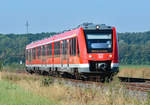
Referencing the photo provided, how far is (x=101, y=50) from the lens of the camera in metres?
22.5

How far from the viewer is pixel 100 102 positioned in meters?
12.6

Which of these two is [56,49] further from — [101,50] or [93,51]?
[101,50]

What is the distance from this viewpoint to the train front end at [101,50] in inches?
880

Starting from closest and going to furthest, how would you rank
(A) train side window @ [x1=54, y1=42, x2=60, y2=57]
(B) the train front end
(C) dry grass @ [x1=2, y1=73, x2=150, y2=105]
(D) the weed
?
(C) dry grass @ [x1=2, y1=73, x2=150, y2=105], (D) the weed, (B) the train front end, (A) train side window @ [x1=54, y1=42, x2=60, y2=57]

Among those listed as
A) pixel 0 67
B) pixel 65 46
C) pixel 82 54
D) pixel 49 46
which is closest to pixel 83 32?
pixel 82 54

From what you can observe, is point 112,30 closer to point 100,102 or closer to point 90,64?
point 90,64

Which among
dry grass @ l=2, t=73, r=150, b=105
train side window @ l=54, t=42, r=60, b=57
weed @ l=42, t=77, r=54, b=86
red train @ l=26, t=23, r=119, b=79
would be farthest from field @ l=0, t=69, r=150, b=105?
train side window @ l=54, t=42, r=60, b=57

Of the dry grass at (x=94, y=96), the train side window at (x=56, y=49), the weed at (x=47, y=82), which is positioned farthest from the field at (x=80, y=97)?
the train side window at (x=56, y=49)

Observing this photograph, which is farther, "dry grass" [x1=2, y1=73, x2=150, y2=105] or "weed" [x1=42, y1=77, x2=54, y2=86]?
"weed" [x1=42, y1=77, x2=54, y2=86]

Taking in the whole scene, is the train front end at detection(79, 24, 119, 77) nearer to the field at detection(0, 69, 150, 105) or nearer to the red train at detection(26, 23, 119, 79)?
the red train at detection(26, 23, 119, 79)

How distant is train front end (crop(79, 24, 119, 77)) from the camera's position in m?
22.4

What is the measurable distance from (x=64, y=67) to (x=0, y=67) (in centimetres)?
1497

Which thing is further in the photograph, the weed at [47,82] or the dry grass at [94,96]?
the weed at [47,82]

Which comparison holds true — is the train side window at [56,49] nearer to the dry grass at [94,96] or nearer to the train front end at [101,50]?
the train front end at [101,50]
